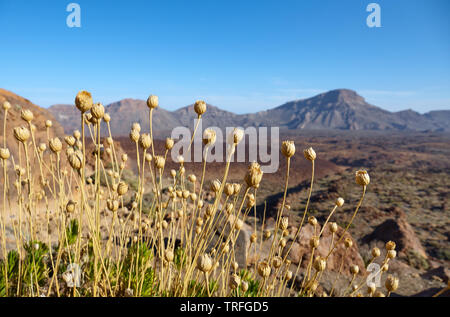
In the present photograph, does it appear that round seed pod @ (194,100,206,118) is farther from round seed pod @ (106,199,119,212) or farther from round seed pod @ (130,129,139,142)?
round seed pod @ (106,199,119,212)

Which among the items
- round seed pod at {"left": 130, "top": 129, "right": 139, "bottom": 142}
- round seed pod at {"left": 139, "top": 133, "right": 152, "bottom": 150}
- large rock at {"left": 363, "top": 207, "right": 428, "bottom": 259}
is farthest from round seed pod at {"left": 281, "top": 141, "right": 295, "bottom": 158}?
large rock at {"left": 363, "top": 207, "right": 428, "bottom": 259}

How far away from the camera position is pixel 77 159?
101 centimetres

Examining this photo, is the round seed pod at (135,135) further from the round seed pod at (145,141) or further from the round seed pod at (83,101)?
the round seed pod at (83,101)

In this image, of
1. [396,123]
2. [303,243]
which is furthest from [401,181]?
[396,123]

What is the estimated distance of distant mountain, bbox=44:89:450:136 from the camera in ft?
461

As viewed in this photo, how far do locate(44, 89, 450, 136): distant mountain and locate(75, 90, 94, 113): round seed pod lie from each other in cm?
13353

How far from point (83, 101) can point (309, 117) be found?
16566 cm

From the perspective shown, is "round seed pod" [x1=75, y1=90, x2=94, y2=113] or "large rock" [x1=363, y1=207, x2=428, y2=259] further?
"large rock" [x1=363, y1=207, x2=428, y2=259]

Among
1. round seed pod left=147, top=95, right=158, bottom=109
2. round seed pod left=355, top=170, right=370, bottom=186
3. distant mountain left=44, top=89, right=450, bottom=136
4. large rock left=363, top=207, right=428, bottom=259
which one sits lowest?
large rock left=363, top=207, right=428, bottom=259

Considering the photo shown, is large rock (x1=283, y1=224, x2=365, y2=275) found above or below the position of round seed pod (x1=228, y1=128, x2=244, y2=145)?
below

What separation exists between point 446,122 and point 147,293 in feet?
682

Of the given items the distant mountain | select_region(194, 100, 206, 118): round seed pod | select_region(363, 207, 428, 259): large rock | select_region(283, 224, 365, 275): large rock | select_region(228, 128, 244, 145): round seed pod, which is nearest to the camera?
select_region(228, 128, 244, 145): round seed pod
